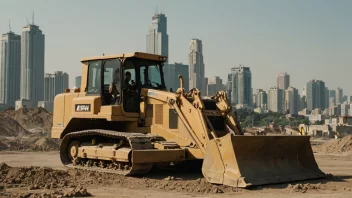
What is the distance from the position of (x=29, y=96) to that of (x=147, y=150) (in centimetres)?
15751

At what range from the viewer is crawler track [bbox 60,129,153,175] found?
11.9 m

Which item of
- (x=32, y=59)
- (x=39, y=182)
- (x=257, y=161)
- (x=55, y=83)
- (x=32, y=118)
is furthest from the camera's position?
(x=32, y=59)

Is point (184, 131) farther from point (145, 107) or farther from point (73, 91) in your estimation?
point (73, 91)

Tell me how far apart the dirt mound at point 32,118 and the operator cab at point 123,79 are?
32.8 meters

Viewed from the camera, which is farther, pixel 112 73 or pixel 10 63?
pixel 10 63

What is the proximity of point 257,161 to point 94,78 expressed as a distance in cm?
550

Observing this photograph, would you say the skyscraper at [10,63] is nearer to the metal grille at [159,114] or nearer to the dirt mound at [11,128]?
the dirt mound at [11,128]

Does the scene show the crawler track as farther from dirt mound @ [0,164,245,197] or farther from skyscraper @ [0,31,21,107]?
skyscraper @ [0,31,21,107]

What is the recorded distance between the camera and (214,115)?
12.6m

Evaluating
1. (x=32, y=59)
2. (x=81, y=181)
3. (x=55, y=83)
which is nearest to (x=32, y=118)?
(x=81, y=181)

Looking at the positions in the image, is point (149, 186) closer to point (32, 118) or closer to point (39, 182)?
point (39, 182)

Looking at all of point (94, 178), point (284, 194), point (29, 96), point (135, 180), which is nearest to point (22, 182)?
point (94, 178)

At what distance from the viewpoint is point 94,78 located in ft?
45.9

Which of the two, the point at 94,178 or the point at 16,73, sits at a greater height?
the point at 16,73
